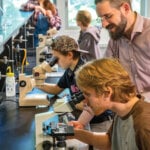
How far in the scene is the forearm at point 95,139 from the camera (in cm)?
174

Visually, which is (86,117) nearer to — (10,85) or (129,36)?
(129,36)

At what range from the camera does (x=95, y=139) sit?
69.2 inches

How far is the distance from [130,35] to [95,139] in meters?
0.65

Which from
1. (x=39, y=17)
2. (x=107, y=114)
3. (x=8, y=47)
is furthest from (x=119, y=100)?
(x=39, y=17)

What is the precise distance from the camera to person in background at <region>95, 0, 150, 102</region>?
78.7 inches

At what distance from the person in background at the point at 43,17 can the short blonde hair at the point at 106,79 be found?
10.5 feet

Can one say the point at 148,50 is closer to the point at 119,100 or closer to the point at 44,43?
the point at 119,100

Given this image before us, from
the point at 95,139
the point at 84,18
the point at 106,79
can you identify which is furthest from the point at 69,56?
the point at 84,18

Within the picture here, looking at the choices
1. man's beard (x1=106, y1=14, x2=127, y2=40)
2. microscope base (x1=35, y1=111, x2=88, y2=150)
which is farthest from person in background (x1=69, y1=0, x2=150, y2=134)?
microscope base (x1=35, y1=111, x2=88, y2=150)

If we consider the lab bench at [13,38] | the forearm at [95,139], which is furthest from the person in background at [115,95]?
the lab bench at [13,38]

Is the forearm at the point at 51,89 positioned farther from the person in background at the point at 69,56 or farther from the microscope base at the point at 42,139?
→ the microscope base at the point at 42,139

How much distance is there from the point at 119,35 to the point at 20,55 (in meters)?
1.84

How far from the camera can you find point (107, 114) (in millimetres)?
2277

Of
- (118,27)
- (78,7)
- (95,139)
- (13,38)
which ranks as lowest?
(95,139)
